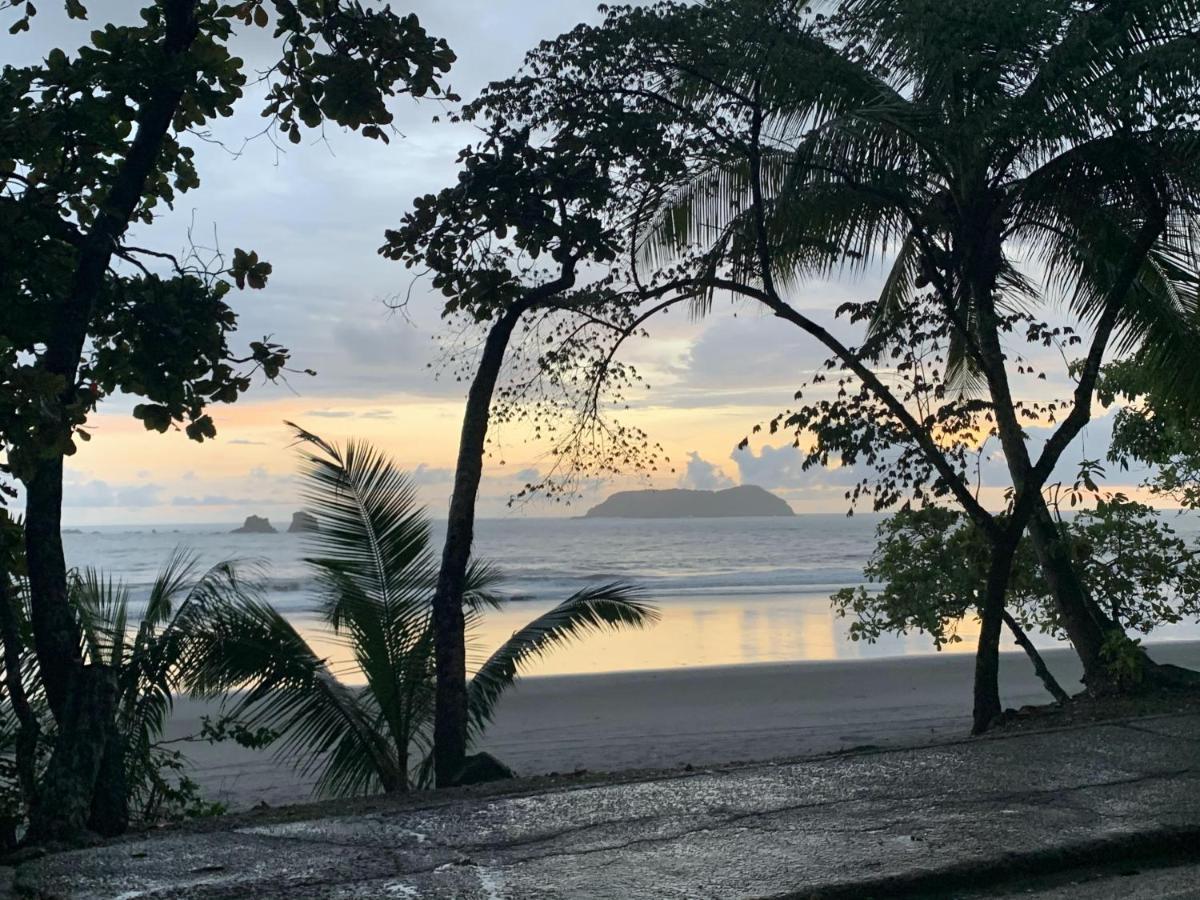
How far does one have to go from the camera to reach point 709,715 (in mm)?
14602

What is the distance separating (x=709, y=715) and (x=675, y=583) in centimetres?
2807

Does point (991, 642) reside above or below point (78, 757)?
above

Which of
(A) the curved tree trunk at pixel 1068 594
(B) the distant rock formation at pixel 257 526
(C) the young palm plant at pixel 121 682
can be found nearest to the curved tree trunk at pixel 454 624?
(C) the young palm plant at pixel 121 682

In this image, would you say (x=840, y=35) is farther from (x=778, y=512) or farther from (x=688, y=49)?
(x=778, y=512)

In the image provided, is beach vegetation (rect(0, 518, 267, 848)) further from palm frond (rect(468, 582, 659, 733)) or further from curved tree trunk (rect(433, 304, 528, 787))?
palm frond (rect(468, 582, 659, 733))

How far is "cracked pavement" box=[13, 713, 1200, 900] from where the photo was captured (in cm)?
379

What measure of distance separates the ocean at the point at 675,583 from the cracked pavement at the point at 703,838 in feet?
8.93

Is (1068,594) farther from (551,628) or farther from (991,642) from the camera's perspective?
(551,628)

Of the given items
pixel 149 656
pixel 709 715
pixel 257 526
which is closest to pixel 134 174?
→ pixel 149 656

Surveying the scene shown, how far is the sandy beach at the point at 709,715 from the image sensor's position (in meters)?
11.8

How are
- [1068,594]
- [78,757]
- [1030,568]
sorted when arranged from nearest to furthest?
[78,757], [1068,594], [1030,568]

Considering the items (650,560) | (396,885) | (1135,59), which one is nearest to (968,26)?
(1135,59)

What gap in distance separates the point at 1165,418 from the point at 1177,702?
409 centimetres

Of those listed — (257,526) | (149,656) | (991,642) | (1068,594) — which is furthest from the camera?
(257,526)
